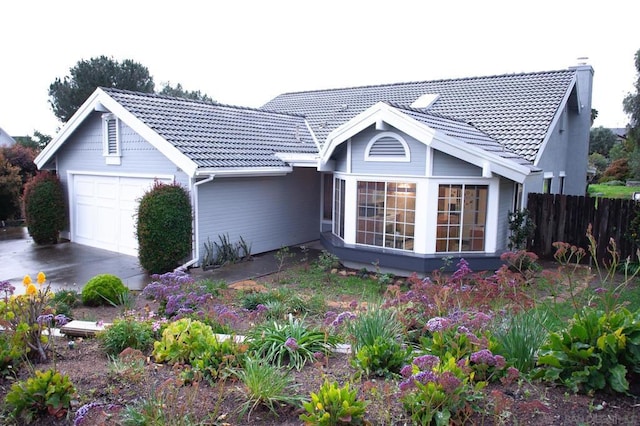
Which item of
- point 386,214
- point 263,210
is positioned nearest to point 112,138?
point 263,210

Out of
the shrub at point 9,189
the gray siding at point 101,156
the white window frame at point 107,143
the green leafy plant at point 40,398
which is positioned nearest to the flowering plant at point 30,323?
the green leafy plant at point 40,398

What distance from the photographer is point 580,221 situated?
42.9ft

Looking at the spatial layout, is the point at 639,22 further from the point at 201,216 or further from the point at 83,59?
the point at 83,59

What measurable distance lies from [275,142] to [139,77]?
1067 inches

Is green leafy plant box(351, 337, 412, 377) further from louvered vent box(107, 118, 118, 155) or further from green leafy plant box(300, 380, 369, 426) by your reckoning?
louvered vent box(107, 118, 118, 155)

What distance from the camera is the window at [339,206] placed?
12595mm

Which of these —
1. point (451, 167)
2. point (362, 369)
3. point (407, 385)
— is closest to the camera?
point (407, 385)

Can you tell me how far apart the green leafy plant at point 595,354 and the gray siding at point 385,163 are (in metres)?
6.92

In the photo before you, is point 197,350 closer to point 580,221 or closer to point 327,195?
point 327,195

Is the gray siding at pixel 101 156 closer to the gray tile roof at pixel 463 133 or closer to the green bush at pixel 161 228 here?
the green bush at pixel 161 228

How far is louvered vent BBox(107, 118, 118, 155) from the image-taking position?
44.9ft

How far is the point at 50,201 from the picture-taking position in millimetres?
14891

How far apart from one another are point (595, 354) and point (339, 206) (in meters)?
9.23

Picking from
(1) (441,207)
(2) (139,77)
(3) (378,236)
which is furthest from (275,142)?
(2) (139,77)
